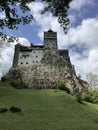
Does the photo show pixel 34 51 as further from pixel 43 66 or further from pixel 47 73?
pixel 47 73

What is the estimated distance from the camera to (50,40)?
485ft

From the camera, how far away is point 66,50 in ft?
498

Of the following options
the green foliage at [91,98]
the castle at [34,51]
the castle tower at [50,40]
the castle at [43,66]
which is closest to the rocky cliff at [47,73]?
the castle at [43,66]

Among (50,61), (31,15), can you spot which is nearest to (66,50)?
(50,61)

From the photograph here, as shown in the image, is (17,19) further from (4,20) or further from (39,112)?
(39,112)

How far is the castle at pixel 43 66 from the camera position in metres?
134

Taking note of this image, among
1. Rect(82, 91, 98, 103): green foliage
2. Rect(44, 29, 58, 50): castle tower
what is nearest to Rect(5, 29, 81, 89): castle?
Rect(44, 29, 58, 50): castle tower

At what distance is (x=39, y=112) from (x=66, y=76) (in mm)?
79270

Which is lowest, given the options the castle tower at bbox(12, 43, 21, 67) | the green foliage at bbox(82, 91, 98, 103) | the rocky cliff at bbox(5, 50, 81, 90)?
the green foliage at bbox(82, 91, 98, 103)

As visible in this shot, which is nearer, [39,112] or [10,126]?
[10,126]

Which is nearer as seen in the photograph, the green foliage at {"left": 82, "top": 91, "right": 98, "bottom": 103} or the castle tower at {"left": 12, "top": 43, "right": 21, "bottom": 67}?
the green foliage at {"left": 82, "top": 91, "right": 98, "bottom": 103}

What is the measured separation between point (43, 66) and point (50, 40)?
15.6 meters

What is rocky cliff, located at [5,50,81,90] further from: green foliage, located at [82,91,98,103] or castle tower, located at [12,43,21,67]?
green foliage, located at [82,91,98,103]

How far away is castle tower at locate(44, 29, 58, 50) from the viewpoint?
14638 cm
